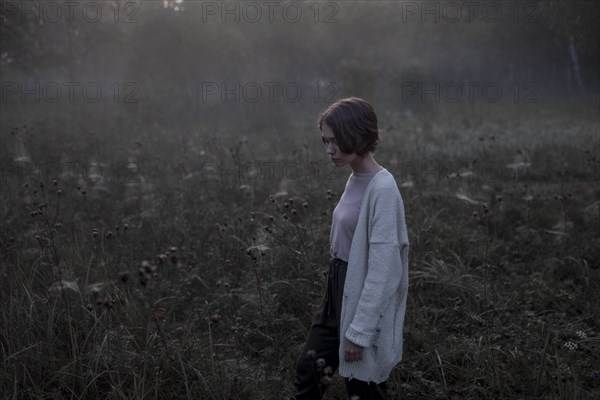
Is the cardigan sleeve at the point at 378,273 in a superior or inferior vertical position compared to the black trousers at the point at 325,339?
superior

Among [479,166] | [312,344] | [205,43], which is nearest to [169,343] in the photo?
[312,344]

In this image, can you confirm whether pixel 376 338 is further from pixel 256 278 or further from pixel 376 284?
pixel 256 278

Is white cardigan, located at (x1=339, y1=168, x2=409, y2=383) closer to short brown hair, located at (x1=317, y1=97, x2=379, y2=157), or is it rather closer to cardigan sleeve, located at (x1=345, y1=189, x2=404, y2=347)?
cardigan sleeve, located at (x1=345, y1=189, x2=404, y2=347)

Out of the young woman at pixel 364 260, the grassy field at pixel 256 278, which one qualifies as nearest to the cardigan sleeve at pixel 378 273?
the young woman at pixel 364 260

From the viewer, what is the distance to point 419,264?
555cm

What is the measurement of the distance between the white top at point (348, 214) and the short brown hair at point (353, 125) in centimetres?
14

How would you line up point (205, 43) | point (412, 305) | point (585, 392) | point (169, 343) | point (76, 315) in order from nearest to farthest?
1. point (585, 392)
2. point (169, 343)
3. point (76, 315)
4. point (412, 305)
5. point (205, 43)

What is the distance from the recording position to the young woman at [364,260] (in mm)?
2500

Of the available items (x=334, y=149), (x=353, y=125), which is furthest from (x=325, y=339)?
(x=353, y=125)

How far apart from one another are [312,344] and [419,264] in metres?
2.82

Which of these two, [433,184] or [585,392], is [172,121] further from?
[585,392]

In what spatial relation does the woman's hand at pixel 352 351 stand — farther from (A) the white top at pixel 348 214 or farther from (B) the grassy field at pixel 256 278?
(B) the grassy field at pixel 256 278

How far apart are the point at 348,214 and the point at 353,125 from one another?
1.53 ft

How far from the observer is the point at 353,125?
266 centimetres
